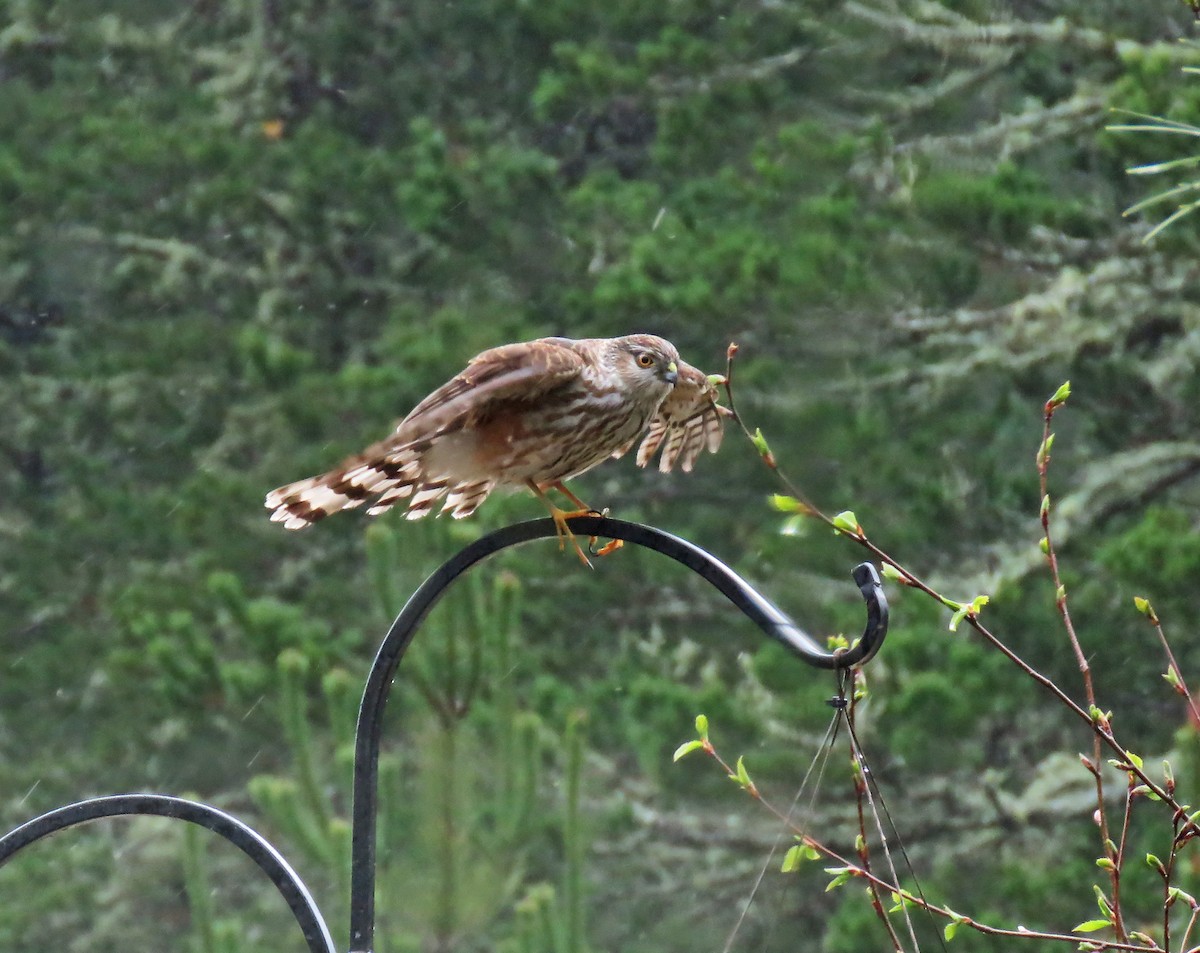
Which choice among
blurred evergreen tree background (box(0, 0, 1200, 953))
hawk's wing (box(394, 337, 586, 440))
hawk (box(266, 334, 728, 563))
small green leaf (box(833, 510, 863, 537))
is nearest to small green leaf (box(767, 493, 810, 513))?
small green leaf (box(833, 510, 863, 537))

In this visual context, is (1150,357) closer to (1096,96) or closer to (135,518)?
(1096,96)

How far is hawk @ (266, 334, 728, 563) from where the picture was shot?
3.59 feet

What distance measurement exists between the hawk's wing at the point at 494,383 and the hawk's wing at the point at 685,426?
0.15 meters

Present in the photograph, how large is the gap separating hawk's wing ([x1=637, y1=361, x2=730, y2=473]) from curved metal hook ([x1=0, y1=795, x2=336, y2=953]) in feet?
1.93

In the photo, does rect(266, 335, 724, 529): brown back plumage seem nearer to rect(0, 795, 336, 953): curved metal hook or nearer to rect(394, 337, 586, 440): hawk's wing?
rect(394, 337, 586, 440): hawk's wing

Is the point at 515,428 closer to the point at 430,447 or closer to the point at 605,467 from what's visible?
the point at 430,447

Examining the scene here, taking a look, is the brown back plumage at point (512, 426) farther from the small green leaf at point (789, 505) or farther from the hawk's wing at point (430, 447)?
the small green leaf at point (789, 505)

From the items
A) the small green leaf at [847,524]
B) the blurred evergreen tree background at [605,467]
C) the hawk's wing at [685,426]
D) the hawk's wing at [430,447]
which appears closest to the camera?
the small green leaf at [847,524]

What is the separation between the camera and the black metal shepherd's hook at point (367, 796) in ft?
3.20

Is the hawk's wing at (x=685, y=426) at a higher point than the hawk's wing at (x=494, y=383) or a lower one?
lower

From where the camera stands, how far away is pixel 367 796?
0.98m

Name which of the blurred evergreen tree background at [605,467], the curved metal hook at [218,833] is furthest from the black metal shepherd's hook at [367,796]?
the blurred evergreen tree background at [605,467]

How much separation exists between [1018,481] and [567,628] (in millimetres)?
1262

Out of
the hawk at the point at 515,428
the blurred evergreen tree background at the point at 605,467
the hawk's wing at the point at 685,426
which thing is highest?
the hawk at the point at 515,428
